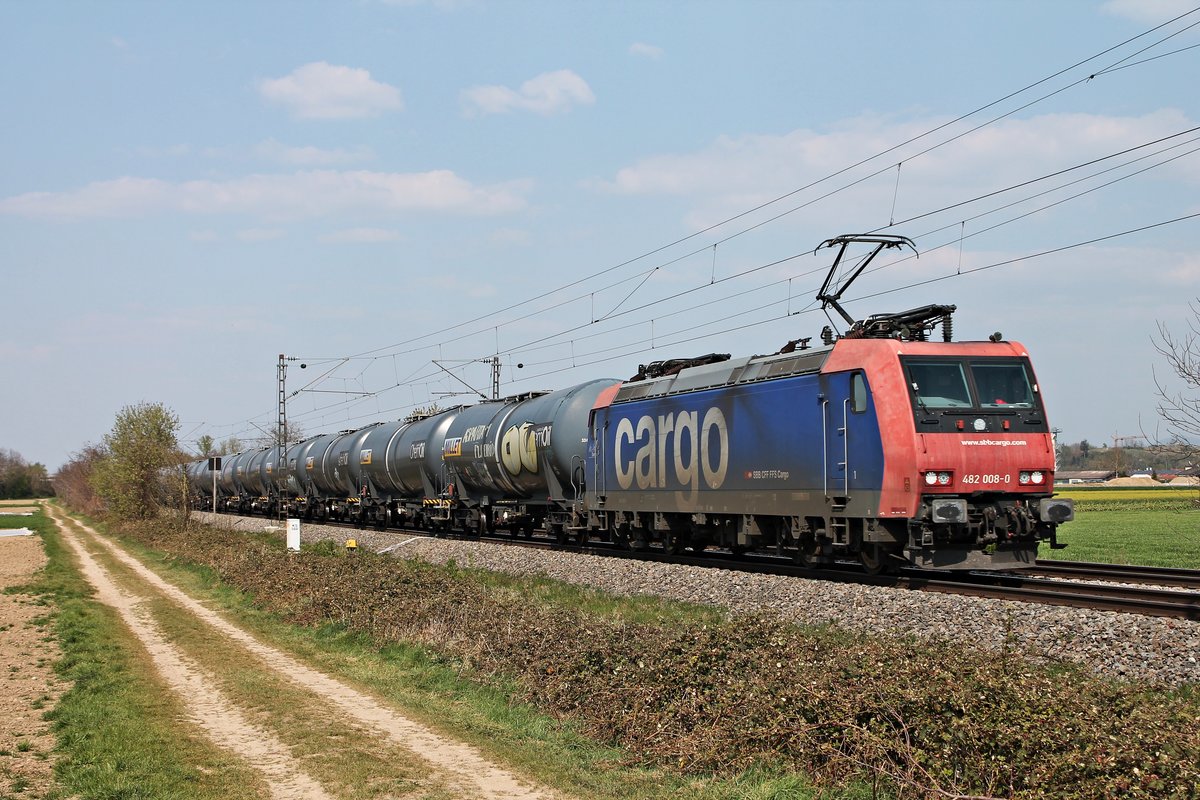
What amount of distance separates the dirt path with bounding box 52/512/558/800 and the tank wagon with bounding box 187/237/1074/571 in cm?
910

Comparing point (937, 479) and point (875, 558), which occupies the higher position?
point (937, 479)

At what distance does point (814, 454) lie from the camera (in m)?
19.1

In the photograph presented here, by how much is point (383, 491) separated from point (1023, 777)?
38.5 metres

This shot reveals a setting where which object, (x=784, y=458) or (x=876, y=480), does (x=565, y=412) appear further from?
(x=876, y=480)

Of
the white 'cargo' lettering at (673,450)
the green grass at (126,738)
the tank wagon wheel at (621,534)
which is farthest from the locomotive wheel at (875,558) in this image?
the green grass at (126,738)

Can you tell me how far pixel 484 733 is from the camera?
10.1 metres

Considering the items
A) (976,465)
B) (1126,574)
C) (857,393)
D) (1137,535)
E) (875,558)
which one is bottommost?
(1137,535)

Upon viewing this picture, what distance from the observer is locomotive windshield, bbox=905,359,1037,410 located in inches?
686

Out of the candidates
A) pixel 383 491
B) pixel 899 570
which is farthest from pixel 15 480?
pixel 899 570

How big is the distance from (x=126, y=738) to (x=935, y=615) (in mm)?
9348

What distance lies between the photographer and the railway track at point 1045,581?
14031 mm

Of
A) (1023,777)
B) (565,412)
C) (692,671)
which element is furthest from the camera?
(565,412)

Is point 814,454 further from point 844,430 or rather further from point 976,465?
point 976,465

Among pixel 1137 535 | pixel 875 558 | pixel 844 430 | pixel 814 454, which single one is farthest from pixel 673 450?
pixel 1137 535
